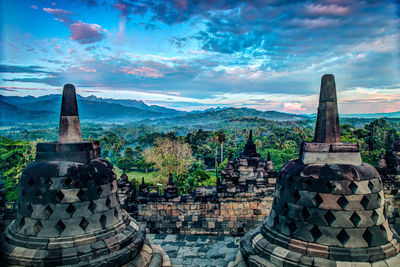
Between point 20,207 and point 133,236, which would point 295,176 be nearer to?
point 133,236

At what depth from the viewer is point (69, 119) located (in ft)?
16.0

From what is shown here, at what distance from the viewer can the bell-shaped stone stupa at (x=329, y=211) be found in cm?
407

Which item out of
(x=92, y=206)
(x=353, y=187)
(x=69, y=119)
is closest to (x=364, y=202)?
(x=353, y=187)

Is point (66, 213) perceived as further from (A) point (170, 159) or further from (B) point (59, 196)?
(A) point (170, 159)

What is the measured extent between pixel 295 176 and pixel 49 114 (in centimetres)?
13452

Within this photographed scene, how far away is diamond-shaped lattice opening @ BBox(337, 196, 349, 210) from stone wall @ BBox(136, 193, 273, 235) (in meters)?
6.57

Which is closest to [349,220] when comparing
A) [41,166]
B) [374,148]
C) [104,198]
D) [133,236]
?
[133,236]

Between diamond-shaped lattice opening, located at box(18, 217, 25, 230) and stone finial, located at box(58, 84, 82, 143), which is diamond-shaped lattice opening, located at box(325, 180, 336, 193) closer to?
stone finial, located at box(58, 84, 82, 143)

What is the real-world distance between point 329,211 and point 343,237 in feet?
1.40

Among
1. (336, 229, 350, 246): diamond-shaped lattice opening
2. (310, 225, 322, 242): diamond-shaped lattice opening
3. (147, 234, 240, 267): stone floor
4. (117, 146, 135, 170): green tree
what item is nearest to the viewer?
(336, 229, 350, 246): diamond-shaped lattice opening

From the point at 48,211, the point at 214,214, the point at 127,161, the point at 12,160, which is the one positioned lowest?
the point at 127,161

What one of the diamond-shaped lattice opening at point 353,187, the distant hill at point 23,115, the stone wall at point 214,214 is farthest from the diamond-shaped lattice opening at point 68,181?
the distant hill at point 23,115

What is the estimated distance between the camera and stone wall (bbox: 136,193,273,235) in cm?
1058

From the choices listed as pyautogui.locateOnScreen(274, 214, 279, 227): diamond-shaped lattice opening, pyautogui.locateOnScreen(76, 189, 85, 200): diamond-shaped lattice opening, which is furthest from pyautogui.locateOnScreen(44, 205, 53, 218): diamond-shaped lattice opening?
pyautogui.locateOnScreen(274, 214, 279, 227): diamond-shaped lattice opening
